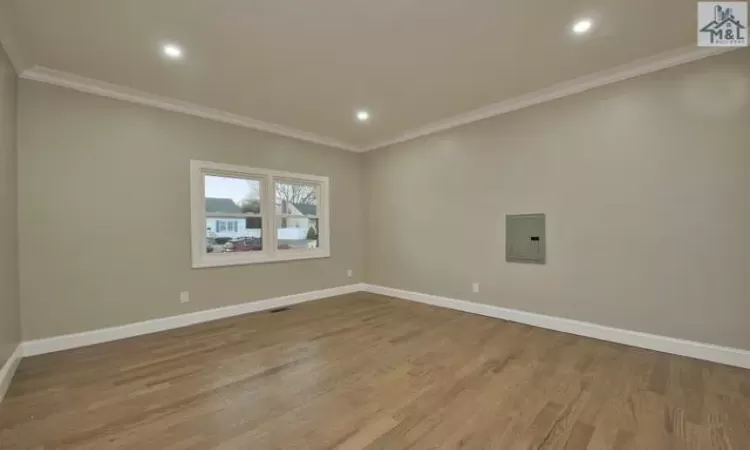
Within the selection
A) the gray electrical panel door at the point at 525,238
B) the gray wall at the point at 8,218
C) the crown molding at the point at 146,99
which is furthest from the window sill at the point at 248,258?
the gray electrical panel door at the point at 525,238

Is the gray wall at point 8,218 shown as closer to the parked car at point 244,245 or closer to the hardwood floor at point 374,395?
the hardwood floor at point 374,395

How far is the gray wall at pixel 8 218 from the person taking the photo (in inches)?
100

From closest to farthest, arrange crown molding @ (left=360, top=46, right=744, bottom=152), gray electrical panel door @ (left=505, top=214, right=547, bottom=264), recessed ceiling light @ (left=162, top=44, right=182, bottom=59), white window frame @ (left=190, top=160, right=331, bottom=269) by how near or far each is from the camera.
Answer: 1. recessed ceiling light @ (left=162, top=44, right=182, bottom=59)
2. crown molding @ (left=360, top=46, right=744, bottom=152)
3. gray electrical panel door @ (left=505, top=214, right=547, bottom=264)
4. white window frame @ (left=190, top=160, right=331, bottom=269)

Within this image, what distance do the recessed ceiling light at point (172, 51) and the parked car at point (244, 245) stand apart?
7.87 ft

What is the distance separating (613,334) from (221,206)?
4.82 meters

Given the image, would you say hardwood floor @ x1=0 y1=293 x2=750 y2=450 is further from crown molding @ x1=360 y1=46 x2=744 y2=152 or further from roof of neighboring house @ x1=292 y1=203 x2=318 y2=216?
crown molding @ x1=360 y1=46 x2=744 y2=152

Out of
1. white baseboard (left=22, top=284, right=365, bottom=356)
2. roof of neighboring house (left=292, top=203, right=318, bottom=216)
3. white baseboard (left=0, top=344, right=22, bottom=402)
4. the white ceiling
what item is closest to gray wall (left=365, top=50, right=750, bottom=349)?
the white ceiling

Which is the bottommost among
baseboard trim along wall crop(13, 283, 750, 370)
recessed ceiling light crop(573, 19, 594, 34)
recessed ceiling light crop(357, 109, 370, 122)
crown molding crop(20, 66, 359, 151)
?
baseboard trim along wall crop(13, 283, 750, 370)

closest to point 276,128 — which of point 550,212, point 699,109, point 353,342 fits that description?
point 353,342

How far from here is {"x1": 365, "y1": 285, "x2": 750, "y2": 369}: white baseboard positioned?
2.78 meters

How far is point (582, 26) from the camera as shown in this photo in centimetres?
256

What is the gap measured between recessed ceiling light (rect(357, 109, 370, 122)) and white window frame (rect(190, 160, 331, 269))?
1306mm

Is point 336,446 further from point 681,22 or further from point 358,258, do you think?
point 358,258

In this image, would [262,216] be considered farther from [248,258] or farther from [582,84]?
[582,84]
